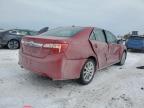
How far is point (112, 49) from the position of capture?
25.9 feet

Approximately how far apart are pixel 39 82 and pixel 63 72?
1145mm

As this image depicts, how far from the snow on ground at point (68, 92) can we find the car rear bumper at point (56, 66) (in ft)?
1.41

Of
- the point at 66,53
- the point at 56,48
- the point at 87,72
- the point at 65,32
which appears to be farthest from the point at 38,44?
the point at 87,72

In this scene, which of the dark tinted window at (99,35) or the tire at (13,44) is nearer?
the dark tinted window at (99,35)

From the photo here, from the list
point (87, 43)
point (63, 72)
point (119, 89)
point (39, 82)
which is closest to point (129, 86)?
point (119, 89)

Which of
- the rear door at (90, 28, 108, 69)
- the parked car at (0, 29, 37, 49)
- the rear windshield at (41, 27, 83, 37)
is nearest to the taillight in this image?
the rear windshield at (41, 27, 83, 37)

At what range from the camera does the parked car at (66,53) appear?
204 inches

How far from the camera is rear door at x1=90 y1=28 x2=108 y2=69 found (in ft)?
21.0

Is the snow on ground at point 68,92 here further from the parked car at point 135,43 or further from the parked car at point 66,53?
the parked car at point 135,43

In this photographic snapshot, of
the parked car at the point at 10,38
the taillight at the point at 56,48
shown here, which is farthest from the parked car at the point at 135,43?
the taillight at the point at 56,48

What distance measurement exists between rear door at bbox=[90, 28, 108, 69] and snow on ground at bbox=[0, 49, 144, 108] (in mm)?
531

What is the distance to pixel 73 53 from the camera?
5426mm

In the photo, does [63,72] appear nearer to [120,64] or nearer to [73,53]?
[73,53]

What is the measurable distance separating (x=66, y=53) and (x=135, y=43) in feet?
41.5
